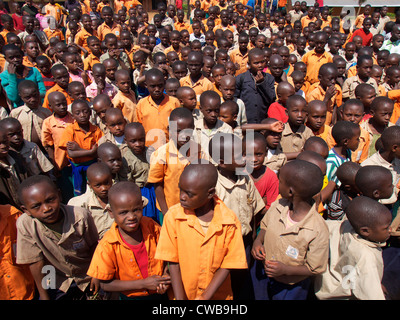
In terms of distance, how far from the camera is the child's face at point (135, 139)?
10.2ft

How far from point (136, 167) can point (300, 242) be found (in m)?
1.88

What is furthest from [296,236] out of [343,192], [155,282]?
[343,192]

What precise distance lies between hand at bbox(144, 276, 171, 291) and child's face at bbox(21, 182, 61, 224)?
32.3 inches

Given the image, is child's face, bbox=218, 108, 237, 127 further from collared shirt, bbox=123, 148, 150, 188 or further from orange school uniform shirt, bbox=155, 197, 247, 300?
orange school uniform shirt, bbox=155, 197, 247, 300

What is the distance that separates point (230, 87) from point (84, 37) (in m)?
5.50

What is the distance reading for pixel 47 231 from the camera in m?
2.13

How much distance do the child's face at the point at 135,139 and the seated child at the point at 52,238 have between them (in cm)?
104

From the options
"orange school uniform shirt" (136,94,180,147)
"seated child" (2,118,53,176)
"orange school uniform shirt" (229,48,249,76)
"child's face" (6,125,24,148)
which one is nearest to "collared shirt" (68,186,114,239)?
"seated child" (2,118,53,176)

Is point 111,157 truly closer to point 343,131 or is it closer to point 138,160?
point 138,160

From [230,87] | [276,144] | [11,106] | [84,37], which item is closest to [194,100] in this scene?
[230,87]

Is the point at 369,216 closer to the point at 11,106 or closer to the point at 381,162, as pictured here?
the point at 381,162

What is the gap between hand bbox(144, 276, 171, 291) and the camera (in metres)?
1.94

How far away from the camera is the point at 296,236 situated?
1968mm

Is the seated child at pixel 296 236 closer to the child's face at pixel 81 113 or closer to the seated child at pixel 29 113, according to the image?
the child's face at pixel 81 113
